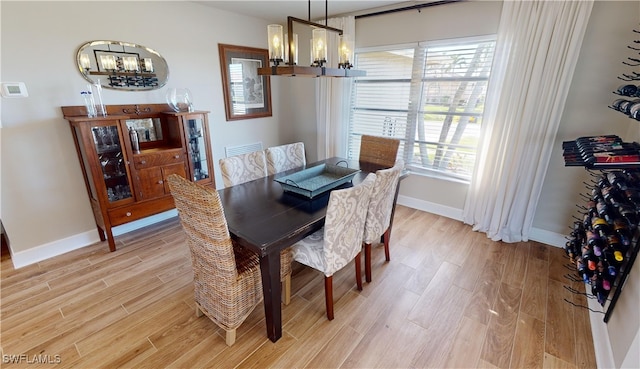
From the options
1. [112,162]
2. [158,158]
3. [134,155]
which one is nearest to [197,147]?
[158,158]

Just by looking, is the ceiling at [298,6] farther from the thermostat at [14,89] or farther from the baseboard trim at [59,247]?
the baseboard trim at [59,247]

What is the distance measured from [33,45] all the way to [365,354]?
3404mm

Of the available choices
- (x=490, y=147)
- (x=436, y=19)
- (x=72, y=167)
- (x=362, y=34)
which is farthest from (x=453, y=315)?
(x=72, y=167)

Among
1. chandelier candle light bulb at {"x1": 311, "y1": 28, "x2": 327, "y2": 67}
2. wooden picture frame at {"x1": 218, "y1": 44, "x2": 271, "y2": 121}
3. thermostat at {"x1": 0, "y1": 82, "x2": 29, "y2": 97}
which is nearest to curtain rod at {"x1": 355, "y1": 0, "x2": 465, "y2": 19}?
wooden picture frame at {"x1": 218, "y1": 44, "x2": 271, "y2": 121}

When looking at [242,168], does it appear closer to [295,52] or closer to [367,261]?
[295,52]

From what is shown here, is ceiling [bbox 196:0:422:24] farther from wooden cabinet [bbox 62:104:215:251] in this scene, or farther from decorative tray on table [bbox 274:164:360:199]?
decorative tray on table [bbox 274:164:360:199]

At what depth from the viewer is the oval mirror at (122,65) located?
101 inches

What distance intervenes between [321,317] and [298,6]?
328cm

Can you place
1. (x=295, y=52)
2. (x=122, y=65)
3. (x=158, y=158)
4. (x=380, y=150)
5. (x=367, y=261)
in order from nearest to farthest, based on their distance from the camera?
(x=295, y=52) → (x=367, y=261) → (x=122, y=65) → (x=158, y=158) → (x=380, y=150)

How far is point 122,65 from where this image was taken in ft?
9.00

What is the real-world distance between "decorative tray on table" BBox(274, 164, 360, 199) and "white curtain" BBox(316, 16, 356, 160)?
164 centimetres

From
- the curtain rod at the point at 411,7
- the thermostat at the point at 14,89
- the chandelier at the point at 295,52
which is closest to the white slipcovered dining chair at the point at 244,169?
the chandelier at the point at 295,52

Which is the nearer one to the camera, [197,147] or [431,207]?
[197,147]

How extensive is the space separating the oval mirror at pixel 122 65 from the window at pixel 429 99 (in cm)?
238
